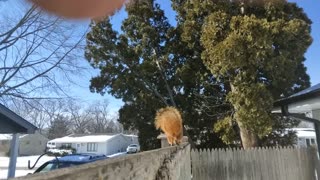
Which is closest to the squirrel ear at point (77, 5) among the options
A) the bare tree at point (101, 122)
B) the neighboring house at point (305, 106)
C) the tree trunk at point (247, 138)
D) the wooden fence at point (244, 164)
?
the wooden fence at point (244, 164)

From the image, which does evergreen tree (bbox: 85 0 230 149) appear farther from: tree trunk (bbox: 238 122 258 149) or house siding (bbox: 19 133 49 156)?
house siding (bbox: 19 133 49 156)

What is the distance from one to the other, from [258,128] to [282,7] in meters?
4.85

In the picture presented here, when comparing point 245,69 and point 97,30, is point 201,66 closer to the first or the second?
point 245,69

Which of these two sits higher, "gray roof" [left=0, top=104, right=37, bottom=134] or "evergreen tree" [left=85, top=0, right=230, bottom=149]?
"evergreen tree" [left=85, top=0, right=230, bottom=149]

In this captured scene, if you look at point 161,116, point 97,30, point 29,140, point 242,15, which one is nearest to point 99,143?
point 29,140

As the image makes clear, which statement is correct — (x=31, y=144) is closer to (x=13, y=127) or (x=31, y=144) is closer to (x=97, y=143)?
(x=97, y=143)

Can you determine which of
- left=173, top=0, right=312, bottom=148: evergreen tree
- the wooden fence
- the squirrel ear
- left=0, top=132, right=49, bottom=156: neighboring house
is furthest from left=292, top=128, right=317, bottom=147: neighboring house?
left=0, top=132, right=49, bottom=156: neighboring house

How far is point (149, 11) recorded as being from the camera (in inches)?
605

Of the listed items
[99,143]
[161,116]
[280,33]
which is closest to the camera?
[161,116]

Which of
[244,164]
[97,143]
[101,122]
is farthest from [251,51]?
[101,122]

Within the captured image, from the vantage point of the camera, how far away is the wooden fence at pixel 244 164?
8.61 meters

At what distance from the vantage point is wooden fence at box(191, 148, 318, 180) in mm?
8609

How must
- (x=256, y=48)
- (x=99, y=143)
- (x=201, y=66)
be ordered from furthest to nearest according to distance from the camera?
(x=99, y=143)
(x=201, y=66)
(x=256, y=48)

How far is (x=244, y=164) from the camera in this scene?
8.71m
